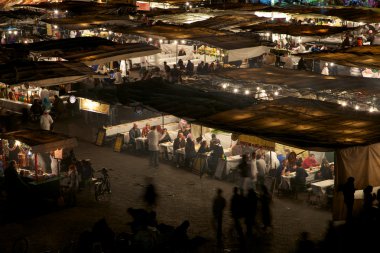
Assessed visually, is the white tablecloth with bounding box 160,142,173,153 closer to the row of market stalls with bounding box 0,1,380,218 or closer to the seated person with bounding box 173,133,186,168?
the seated person with bounding box 173,133,186,168

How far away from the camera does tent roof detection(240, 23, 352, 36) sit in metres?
28.8

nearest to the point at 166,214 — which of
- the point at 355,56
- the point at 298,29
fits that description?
the point at 355,56

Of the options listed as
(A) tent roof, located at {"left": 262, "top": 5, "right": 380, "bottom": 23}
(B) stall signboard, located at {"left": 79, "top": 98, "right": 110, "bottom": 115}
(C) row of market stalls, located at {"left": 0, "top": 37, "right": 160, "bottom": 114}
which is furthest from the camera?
(A) tent roof, located at {"left": 262, "top": 5, "right": 380, "bottom": 23}

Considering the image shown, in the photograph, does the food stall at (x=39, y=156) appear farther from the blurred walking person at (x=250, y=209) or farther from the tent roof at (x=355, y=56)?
the tent roof at (x=355, y=56)

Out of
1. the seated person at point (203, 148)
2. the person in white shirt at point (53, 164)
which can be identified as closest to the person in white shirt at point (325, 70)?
the seated person at point (203, 148)

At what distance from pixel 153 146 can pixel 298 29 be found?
40.4 ft

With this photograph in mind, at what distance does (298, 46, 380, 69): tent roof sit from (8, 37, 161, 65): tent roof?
648 centimetres

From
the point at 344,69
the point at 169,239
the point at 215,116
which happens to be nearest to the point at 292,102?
the point at 215,116

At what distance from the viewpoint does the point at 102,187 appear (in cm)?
1720

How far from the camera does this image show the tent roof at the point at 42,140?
1601cm

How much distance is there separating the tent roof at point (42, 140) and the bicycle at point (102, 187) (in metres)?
1.21

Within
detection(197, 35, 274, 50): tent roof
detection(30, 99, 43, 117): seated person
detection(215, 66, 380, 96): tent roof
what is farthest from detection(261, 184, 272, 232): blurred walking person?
detection(30, 99, 43, 117): seated person

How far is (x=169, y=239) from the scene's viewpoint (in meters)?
12.8

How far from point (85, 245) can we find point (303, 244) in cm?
421
